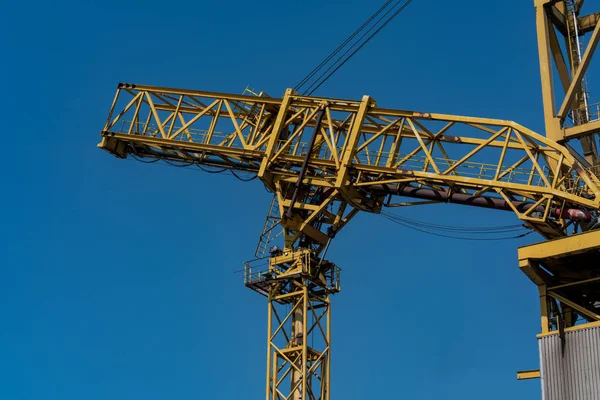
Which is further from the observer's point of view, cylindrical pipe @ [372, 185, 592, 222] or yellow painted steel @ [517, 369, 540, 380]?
cylindrical pipe @ [372, 185, 592, 222]

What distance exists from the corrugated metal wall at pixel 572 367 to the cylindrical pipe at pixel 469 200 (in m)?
7.15

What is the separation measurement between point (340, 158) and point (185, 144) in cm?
793

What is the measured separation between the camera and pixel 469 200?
57.4 metres

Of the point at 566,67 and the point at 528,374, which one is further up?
the point at 566,67

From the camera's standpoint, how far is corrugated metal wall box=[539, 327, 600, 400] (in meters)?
47.0

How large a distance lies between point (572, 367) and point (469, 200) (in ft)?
38.8

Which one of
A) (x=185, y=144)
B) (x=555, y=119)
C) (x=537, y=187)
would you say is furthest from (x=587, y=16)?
(x=185, y=144)

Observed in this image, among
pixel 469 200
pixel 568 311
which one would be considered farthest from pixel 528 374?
pixel 469 200

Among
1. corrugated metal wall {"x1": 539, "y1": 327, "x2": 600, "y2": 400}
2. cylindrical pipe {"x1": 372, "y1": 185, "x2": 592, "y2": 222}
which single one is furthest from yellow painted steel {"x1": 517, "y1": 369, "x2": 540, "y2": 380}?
cylindrical pipe {"x1": 372, "y1": 185, "x2": 592, "y2": 222}

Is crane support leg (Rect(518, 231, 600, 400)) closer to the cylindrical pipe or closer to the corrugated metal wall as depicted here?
the corrugated metal wall

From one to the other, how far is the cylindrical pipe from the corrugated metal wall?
23.5ft

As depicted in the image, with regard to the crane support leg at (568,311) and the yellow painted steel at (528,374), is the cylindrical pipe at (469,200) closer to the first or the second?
the crane support leg at (568,311)

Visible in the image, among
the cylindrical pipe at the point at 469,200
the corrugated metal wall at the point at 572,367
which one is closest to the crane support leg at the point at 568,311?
the corrugated metal wall at the point at 572,367

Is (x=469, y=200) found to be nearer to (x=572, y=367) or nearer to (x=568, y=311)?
(x=568, y=311)
